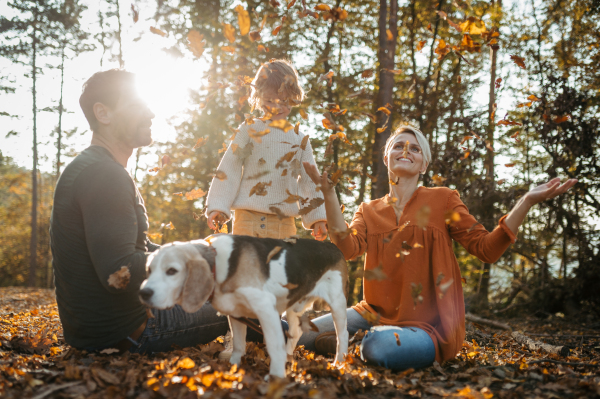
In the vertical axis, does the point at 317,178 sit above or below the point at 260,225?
above

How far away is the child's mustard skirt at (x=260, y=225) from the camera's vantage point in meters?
4.25

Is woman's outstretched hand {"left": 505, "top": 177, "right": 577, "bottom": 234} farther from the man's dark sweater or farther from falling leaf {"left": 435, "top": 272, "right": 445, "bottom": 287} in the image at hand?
the man's dark sweater

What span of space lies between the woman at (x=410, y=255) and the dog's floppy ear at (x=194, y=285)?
3.83 feet

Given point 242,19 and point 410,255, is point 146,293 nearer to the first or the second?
point 242,19

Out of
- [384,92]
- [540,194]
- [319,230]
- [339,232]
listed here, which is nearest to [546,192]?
[540,194]

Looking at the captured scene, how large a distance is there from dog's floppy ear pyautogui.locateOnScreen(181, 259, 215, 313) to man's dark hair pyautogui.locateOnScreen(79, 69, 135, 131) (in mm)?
1884

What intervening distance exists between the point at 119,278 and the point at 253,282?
1061 millimetres

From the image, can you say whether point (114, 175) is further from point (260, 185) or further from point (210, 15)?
point (210, 15)

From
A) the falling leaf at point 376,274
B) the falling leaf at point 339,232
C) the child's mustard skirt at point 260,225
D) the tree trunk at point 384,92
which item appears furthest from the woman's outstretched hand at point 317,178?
the tree trunk at point 384,92

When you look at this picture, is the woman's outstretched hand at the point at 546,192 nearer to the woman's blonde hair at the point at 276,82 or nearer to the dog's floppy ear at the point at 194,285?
the woman's blonde hair at the point at 276,82

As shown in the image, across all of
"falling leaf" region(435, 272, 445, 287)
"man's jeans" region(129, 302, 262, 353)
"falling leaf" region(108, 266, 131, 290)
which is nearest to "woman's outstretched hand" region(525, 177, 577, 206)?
"falling leaf" region(435, 272, 445, 287)

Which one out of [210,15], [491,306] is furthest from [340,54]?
[491,306]

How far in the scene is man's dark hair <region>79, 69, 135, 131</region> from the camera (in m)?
3.50

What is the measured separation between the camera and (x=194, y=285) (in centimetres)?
252
